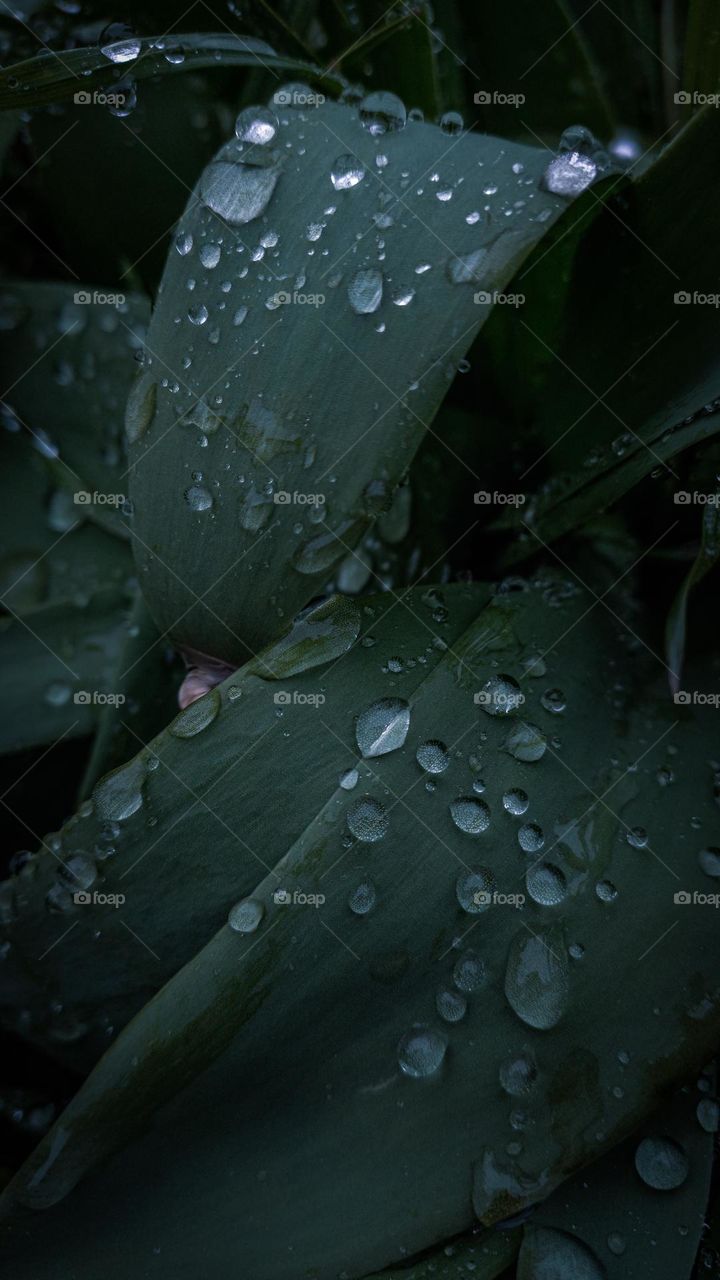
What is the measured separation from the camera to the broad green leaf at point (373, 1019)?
388 millimetres

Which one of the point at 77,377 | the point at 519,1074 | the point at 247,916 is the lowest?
the point at 519,1074

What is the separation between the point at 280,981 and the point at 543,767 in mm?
178

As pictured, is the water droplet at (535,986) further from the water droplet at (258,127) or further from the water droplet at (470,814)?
the water droplet at (258,127)

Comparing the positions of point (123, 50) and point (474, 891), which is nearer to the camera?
point (474, 891)

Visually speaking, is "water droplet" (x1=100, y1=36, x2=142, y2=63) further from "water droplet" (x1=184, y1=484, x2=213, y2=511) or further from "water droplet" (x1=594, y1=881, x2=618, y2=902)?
"water droplet" (x1=594, y1=881, x2=618, y2=902)

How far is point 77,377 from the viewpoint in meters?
0.72

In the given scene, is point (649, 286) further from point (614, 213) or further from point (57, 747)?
point (57, 747)

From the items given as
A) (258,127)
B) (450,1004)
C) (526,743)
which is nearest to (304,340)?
(258,127)

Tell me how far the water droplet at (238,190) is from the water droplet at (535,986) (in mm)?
433

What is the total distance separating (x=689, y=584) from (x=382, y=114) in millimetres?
343

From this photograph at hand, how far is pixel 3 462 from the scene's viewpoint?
0.72 m

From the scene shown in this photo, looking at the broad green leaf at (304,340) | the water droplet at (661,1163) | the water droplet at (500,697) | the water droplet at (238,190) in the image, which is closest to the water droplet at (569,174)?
the broad green leaf at (304,340)

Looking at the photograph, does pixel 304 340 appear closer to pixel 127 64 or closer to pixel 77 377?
pixel 127 64

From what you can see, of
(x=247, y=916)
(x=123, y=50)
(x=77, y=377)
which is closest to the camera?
(x=247, y=916)
